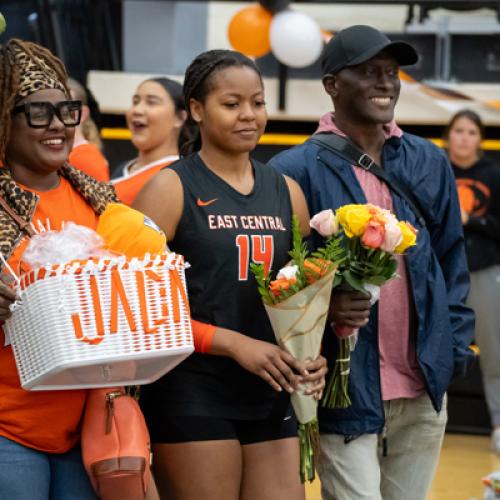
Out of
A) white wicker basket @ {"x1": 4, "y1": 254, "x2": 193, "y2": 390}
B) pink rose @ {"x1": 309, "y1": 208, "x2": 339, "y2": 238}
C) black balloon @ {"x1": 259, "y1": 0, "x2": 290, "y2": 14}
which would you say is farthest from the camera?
black balloon @ {"x1": 259, "y1": 0, "x2": 290, "y2": 14}

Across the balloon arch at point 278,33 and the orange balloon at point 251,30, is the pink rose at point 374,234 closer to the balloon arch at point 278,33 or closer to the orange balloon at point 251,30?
the balloon arch at point 278,33

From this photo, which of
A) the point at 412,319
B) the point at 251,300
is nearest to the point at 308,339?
the point at 251,300

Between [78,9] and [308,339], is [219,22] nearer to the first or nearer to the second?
[78,9]

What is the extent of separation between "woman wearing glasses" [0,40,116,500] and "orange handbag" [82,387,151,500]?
68mm

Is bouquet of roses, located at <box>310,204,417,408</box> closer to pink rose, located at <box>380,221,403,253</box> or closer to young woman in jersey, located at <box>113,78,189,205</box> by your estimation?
pink rose, located at <box>380,221,403,253</box>

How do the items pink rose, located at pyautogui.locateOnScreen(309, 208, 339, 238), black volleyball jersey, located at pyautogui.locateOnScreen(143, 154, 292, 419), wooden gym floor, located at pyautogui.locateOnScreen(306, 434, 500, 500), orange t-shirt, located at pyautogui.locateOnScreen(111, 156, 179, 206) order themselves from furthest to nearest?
wooden gym floor, located at pyautogui.locateOnScreen(306, 434, 500, 500)
orange t-shirt, located at pyautogui.locateOnScreen(111, 156, 179, 206)
pink rose, located at pyautogui.locateOnScreen(309, 208, 339, 238)
black volleyball jersey, located at pyautogui.locateOnScreen(143, 154, 292, 419)

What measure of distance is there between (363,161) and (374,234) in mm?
577

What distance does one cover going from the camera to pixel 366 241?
347 centimetres

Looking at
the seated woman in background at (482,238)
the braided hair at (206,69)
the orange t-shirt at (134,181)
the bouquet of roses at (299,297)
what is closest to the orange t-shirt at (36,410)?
the bouquet of roses at (299,297)

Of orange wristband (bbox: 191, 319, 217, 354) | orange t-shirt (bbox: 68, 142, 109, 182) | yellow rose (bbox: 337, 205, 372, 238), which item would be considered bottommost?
orange wristband (bbox: 191, 319, 217, 354)

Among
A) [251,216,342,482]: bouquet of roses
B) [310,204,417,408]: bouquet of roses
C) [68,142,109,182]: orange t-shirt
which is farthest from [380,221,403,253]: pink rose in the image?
[68,142,109,182]: orange t-shirt

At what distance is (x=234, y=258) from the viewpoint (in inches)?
136

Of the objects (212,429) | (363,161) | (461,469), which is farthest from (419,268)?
(461,469)

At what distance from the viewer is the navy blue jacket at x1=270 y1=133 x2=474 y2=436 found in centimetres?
387
